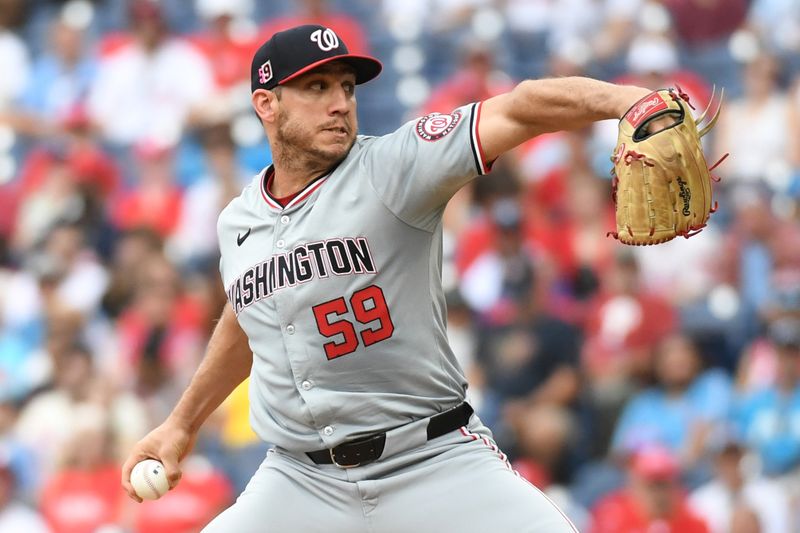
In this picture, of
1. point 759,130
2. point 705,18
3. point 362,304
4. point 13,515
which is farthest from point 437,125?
point 705,18

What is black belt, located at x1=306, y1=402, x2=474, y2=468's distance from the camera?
3.68 metres

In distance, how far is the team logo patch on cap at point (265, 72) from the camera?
12.9ft

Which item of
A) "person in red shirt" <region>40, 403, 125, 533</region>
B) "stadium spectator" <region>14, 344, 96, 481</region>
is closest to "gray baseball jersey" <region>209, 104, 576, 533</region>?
"person in red shirt" <region>40, 403, 125, 533</region>

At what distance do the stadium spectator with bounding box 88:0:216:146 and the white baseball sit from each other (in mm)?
5857

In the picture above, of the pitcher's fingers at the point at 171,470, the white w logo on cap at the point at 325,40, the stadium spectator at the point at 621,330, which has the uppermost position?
the white w logo on cap at the point at 325,40

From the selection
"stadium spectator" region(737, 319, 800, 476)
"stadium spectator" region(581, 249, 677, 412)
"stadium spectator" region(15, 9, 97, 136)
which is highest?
"stadium spectator" region(15, 9, 97, 136)

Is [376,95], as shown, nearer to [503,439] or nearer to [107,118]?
[107,118]

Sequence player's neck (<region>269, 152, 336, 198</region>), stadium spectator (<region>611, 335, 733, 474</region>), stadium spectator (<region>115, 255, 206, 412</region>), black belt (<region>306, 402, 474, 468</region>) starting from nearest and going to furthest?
black belt (<region>306, 402, 474, 468</region>) → player's neck (<region>269, 152, 336, 198</region>) → stadium spectator (<region>611, 335, 733, 474</region>) → stadium spectator (<region>115, 255, 206, 412</region>)

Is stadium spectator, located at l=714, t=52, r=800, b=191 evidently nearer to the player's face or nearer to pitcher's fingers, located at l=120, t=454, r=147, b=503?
the player's face

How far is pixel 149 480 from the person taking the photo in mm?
3930

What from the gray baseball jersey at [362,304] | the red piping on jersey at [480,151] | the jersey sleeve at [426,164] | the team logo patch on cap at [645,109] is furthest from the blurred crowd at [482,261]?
the team logo patch on cap at [645,109]

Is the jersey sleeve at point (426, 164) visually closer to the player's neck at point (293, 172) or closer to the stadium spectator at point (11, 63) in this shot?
the player's neck at point (293, 172)

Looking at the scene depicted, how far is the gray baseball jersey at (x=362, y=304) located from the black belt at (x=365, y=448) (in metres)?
0.03

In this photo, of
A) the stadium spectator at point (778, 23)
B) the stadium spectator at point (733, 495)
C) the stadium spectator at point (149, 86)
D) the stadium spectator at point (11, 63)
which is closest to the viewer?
the stadium spectator at point (733, 495)
